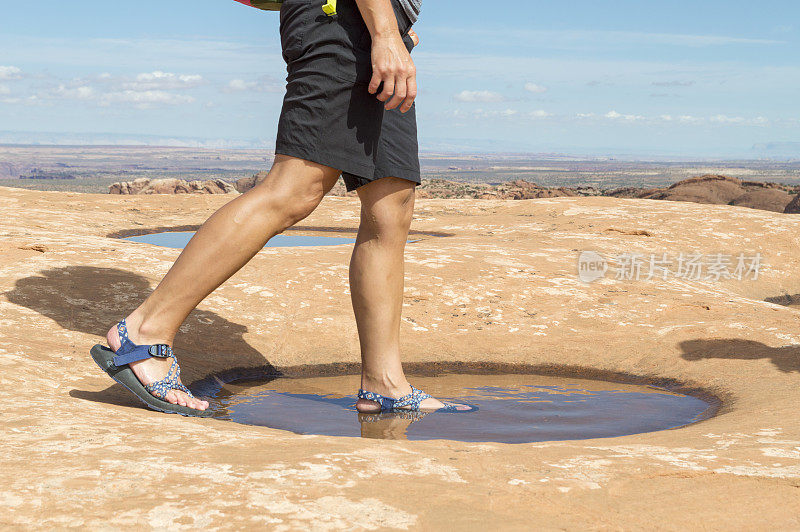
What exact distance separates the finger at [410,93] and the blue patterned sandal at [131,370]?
1017 mm

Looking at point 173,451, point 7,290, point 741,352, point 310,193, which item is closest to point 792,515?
point 173,451

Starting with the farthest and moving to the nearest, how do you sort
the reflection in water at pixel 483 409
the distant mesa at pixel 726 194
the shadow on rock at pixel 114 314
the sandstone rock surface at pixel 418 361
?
the distant mesa at pixel 726 194 → the shadow on rock at pixel 114 314 → the reflection in water at pixel 483 409 → the sandstone rock surface at pixel 418 361

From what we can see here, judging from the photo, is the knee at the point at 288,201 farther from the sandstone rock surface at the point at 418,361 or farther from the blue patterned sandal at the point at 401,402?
the blue patterned sandal at the point at 401,402

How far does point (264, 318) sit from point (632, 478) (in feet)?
8.06

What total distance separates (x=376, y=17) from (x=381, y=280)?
0.87m

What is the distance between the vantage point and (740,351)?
3.66 m

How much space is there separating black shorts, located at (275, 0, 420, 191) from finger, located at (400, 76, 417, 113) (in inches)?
3.4

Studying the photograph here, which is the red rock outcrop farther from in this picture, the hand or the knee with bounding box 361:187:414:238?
the hand

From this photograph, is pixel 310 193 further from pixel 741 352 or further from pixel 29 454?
pixel 741 352

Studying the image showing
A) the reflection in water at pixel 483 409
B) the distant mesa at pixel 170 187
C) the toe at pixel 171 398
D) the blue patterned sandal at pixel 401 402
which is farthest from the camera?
the distant mesa at pixel 170 187

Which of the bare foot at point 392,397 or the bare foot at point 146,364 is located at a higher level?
the bare foot at point 146,364

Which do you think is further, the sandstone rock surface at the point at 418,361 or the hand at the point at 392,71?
the hand at the point at 392,71

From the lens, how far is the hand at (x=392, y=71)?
94.2 inches

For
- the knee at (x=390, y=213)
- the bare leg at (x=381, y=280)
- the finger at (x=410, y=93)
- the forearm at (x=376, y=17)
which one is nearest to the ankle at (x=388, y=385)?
the bare leg at (x=381, y=280)
